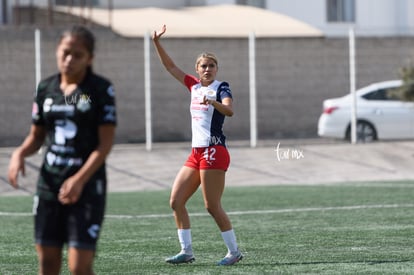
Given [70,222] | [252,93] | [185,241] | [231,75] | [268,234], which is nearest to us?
[70,222]

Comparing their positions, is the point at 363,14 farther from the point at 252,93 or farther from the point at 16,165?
the point at 16,165

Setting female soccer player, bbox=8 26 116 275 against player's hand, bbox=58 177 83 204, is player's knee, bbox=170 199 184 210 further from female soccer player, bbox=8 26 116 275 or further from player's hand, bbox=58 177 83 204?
player's hand, bbox=58 177 83 204

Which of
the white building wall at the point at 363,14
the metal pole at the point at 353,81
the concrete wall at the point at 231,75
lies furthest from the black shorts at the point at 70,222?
the white building wall at the point at 363,14

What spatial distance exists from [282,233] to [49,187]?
7.05 m

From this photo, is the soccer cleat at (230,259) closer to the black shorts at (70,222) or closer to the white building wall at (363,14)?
the black shorts at (70,222)

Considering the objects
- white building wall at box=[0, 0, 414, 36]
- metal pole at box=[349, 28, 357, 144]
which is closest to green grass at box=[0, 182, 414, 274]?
metal pole at box=[349, 28, 357, 144]

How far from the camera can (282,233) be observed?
1421cm

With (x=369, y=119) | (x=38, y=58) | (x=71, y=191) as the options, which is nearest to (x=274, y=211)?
(x=71, y=191)

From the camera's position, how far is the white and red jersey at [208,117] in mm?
11258

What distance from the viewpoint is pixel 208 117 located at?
1129 cm

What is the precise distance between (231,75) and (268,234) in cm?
1975

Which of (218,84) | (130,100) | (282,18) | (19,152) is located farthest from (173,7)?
(19,152)

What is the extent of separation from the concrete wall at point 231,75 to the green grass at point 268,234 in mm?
9202

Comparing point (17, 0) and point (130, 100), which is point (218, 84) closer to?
point (130, 100)
